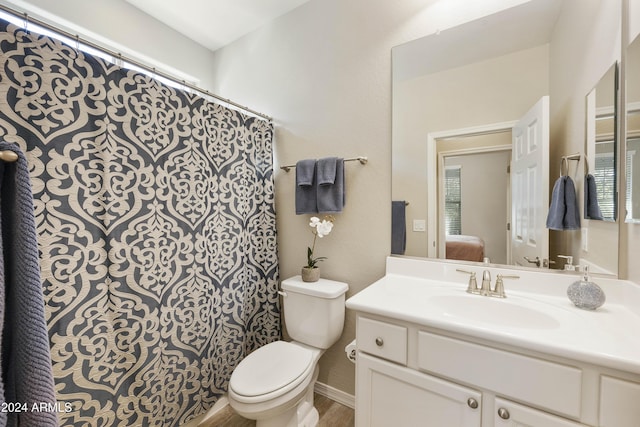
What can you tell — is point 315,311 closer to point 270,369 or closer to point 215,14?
point 270,369

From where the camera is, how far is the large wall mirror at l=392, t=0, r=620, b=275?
115 centimetres

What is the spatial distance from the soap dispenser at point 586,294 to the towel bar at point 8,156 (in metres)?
1.76

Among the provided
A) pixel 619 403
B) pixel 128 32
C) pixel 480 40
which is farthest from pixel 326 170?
pixel 128 32

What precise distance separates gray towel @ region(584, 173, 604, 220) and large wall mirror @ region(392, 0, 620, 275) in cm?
2

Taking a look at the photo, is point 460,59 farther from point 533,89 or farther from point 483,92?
point 533,89

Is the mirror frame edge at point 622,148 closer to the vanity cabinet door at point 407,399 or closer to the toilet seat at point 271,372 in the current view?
the vanity cabinet door at point 407,399

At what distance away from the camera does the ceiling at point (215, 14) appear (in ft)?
5.92

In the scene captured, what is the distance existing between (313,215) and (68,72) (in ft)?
4.32

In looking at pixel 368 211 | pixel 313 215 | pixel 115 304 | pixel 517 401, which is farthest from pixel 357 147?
pixel 115 304

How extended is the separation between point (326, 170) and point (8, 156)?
49.7 inches

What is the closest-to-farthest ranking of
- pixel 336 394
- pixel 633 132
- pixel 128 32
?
1. pixel 633 132
2. pixel 336 394
3. pixel 128 32

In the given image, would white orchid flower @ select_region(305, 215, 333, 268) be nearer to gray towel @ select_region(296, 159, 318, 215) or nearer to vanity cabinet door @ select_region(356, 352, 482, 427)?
gray towel @ select_region(296, 159, 318, 215)

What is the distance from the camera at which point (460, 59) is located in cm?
132

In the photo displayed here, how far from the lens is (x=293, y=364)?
1.36 meters
